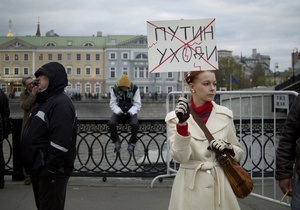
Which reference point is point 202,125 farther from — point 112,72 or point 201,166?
point 112,72

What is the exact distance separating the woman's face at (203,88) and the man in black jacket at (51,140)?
1.18 m

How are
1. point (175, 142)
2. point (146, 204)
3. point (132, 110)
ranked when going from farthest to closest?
1. point (132, 110)
2. point (146, 204)
3. point (175, 142)

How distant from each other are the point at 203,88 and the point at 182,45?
79 centimetres

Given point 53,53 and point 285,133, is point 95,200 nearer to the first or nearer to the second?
point 285,133

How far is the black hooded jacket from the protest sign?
88 cm

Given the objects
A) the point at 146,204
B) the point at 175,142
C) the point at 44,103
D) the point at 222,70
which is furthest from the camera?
the point at 222,70

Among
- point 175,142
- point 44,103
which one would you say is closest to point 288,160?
point 175,142

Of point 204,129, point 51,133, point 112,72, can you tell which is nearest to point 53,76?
point 51,133

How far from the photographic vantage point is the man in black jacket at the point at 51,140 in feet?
12.6

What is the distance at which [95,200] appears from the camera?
247 inches

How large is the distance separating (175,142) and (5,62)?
11123cm

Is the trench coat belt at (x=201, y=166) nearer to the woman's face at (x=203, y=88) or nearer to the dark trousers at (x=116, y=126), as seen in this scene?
the woman's face at (x=203, y=88)

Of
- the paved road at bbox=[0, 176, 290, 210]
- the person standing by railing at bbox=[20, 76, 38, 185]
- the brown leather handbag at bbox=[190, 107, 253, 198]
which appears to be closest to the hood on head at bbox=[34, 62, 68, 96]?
the brown leather handbag at bbox=[190, 107, 253, 198]

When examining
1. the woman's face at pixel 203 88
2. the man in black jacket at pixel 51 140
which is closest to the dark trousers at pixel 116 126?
the man in black jacket at pixel 51 140
